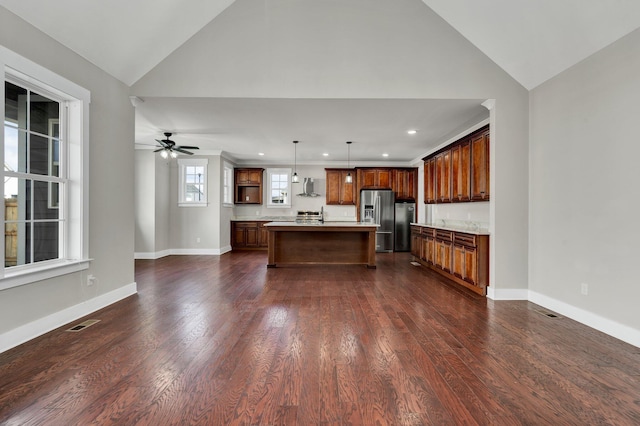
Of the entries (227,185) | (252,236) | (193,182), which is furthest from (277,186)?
(193,182)

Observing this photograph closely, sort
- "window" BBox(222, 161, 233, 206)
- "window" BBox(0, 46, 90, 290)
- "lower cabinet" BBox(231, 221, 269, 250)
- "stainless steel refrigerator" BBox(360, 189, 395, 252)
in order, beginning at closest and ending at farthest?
"window" BBox(0, 46, 90, 290), "window" BBox(222, 161, 233, 206), "stainless steel refrigerator" BBox(360, 189, 395, 252), "lower cabinet" BBox(231, 221, 269, 250)

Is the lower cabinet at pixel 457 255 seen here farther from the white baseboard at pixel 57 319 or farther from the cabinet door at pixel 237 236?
the cabinet door at pixel 237 236

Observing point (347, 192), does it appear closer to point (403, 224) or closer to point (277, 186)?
point (403, 224)

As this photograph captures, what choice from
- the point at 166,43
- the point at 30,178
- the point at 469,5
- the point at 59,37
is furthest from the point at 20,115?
the point at 469,5

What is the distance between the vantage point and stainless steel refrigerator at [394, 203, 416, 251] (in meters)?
8.72

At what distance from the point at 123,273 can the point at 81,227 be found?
3.09 feet

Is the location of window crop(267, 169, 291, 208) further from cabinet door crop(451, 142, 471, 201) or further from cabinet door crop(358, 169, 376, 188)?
cabinet door crop(451, 142, 471, 201)

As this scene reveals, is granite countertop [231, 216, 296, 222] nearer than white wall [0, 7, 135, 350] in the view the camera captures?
No

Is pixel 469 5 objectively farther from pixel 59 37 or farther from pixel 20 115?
pixel 20 115

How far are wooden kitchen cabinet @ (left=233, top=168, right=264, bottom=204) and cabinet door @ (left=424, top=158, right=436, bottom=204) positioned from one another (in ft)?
15.1

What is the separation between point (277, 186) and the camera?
31.0ft

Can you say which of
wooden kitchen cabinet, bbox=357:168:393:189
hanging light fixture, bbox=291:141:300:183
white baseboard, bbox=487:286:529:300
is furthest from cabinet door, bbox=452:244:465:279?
wooden kitchen cabinet, bbox=357:168:393:189

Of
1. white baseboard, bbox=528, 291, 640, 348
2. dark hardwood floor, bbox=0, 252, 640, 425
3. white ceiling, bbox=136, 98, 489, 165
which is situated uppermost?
white ceiling, bbox=136, 98, 489, 165

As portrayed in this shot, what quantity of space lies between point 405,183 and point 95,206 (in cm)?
728
